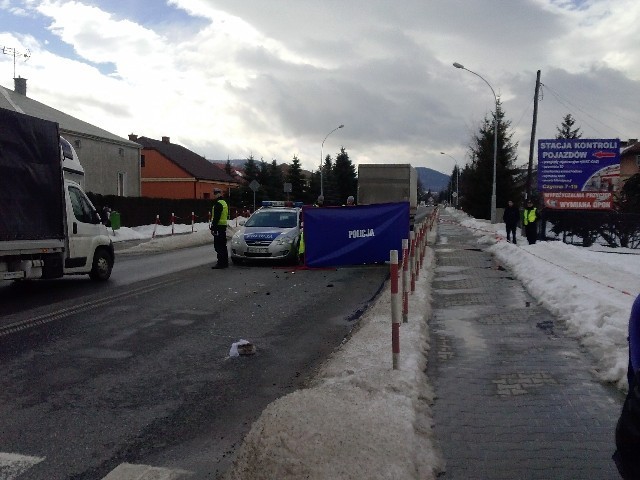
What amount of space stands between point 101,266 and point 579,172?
1746 centimetres

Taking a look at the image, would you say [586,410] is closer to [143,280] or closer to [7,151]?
[7,151]

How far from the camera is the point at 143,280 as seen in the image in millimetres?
13531

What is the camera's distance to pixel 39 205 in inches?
431

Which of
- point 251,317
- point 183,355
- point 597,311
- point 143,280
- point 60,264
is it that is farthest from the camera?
point 143,280

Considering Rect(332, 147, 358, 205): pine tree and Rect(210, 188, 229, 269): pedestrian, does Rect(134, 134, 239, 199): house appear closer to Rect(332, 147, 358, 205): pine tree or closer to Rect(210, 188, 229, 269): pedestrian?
Rect(332, 147, 358, 205): pine tree

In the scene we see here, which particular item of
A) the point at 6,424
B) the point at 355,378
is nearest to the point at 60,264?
the point at 6,424

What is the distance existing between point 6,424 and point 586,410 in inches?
178

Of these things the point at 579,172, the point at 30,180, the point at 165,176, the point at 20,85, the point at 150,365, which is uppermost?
the point at 20,85

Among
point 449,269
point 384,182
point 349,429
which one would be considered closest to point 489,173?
point 384,182

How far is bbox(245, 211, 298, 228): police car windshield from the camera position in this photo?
17922 millimetres

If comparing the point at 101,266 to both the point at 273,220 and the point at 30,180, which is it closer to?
the point at 30,180

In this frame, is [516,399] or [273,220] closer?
[516,399]

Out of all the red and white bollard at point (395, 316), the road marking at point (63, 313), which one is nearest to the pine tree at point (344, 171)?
the road marking at point (63, 313)

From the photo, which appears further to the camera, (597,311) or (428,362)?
(597,311)
